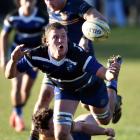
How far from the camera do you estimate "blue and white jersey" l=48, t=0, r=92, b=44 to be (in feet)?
34.4

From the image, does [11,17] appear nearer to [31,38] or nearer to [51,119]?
[31,38]

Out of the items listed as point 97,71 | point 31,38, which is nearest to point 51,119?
point 97,71

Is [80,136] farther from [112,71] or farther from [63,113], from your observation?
[112,71]

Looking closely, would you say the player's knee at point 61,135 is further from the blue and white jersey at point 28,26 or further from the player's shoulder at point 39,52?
the blue and white jersey at point 28,26

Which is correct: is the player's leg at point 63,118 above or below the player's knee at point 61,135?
above

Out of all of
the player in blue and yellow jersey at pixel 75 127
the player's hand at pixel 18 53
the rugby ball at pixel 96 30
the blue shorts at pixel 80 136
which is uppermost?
the rugby ball at pixel 96 30

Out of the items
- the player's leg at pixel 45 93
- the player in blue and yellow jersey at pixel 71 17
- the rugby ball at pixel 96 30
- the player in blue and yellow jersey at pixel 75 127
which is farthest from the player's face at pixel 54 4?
the player in blue and yellow jersey at pixel 75 127

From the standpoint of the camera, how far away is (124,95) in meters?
17.1

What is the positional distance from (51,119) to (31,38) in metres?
3.75

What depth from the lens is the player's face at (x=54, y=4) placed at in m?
10.2

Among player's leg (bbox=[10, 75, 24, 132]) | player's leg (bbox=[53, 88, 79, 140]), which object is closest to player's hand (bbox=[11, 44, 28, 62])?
player's leg (bbox=[53, 88, 79, 140])

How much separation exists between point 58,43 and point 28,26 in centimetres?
424

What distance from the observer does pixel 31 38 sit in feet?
43.5

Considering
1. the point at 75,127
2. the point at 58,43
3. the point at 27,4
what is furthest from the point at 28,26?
the point at 58,43
